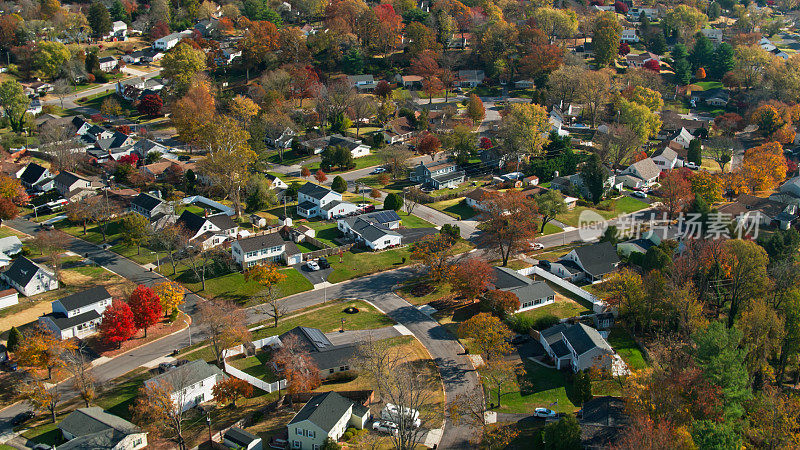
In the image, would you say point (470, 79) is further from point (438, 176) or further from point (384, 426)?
point (384, 426)

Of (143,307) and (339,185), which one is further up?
(143,307)

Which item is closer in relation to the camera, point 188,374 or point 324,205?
point 188,374

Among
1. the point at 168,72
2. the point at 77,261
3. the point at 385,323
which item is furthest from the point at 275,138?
the point at 385,323

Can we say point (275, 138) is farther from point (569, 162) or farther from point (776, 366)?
point (776, 366)

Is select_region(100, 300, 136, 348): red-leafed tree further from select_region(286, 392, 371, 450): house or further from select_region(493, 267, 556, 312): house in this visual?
select_region(493, 267, 556, 312): house

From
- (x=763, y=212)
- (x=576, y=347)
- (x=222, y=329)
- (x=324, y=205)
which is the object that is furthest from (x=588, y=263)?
(x=222, y=329)
